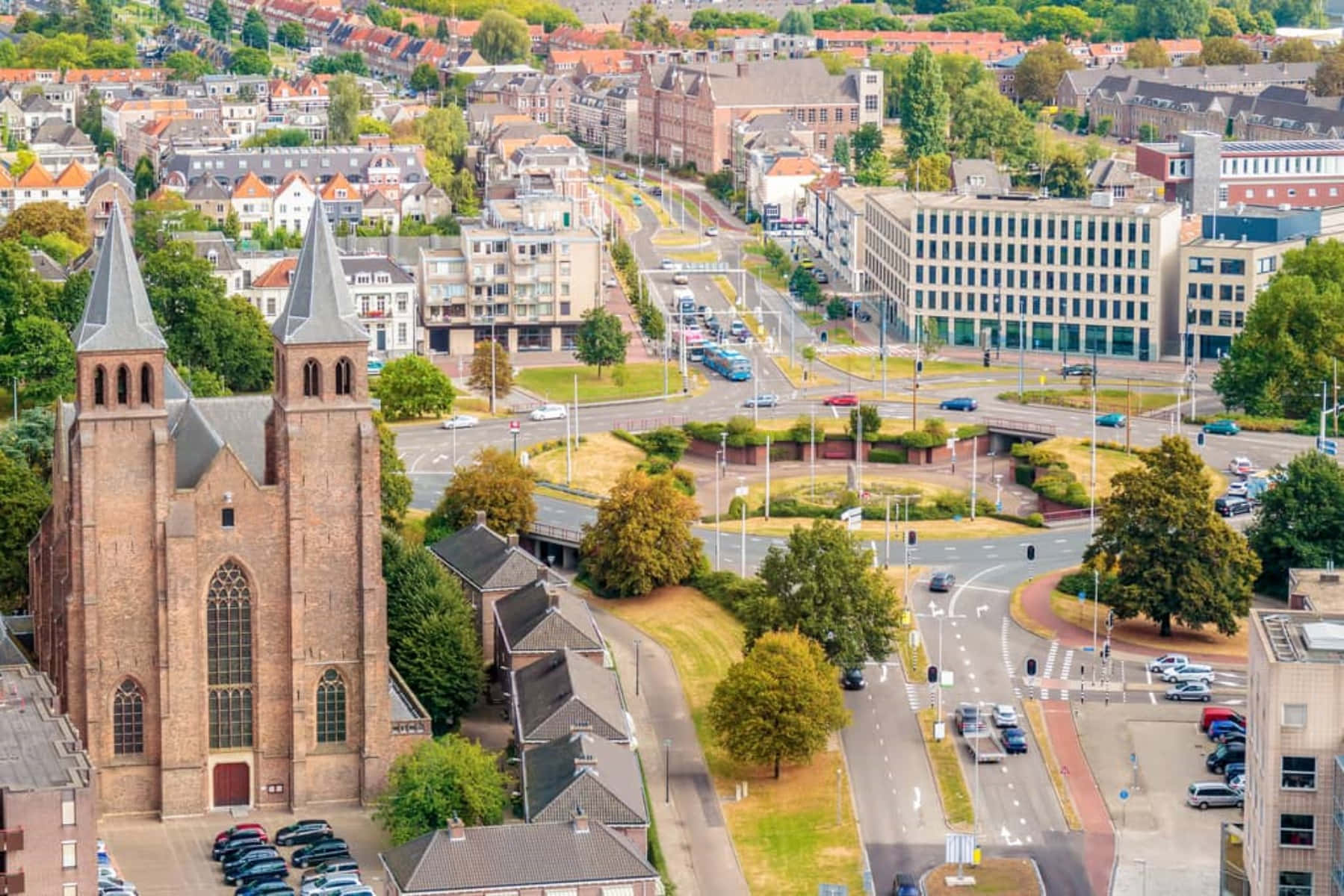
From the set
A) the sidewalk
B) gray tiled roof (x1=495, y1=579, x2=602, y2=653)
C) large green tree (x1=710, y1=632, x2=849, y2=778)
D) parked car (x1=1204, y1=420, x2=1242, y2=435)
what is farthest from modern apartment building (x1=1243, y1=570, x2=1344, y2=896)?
parked car (x1=1204, y1=420, x2=1242, y2=435)

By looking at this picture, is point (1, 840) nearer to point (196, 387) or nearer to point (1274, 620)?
point (1274, 620)

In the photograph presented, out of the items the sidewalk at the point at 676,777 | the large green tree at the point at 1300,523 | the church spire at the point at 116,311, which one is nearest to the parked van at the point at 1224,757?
the sidewalk at the point at 676,777

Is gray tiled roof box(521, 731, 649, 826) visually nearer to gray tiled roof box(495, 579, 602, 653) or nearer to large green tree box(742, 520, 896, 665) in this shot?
gray tiled roof box(495, 579, 602, 653)

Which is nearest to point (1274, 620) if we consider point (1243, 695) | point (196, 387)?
point (1243, 695)

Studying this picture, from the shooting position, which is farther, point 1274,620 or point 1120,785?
point 1120,785

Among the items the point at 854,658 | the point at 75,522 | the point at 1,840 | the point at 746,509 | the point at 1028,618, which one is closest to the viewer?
the point at 1,840
